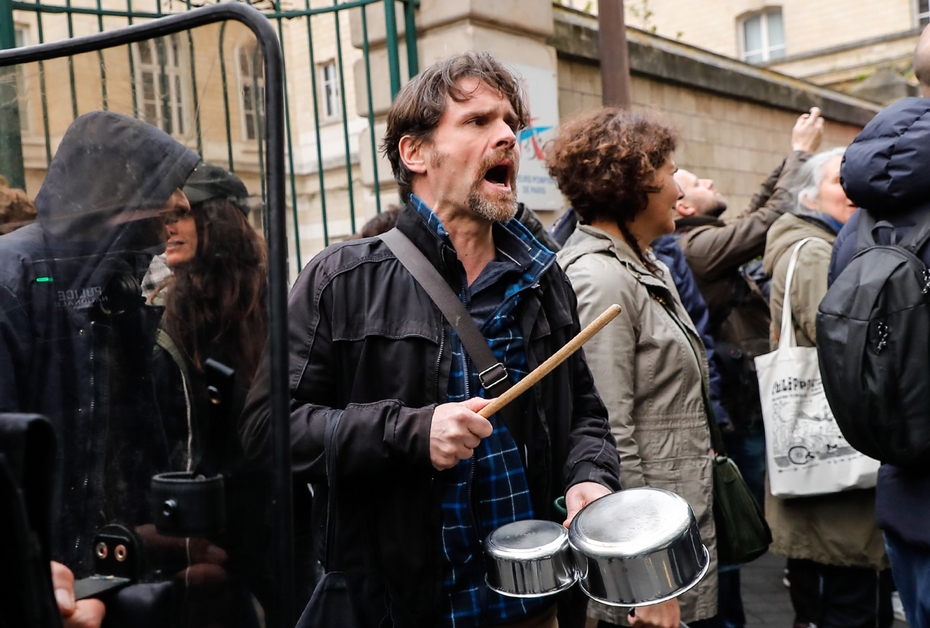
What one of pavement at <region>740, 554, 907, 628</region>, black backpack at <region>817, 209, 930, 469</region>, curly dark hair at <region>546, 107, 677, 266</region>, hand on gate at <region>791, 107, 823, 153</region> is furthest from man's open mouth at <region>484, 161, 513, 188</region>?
pavement at <region>740, 554, 907, 628</region>

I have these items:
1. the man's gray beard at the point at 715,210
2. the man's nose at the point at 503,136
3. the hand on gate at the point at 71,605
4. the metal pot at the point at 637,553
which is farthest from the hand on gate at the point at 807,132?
the hand on gate at the point at 71,605

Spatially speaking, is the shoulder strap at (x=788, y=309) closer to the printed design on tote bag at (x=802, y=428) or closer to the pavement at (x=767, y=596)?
the printed design on tote bag at (x=802, y=428)

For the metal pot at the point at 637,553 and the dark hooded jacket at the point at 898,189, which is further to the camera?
the dark hooded jacket at the point at 898,189

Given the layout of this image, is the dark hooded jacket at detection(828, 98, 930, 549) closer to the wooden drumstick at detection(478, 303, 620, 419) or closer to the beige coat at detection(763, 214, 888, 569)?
the beige coat at detection(763, 214, 888, 569)

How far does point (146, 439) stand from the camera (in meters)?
1.27

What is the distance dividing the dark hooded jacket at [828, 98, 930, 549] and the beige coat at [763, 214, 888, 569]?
86cm

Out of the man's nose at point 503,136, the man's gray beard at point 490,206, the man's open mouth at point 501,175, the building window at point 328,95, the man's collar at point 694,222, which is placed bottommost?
the man's gray beard at point 490,206

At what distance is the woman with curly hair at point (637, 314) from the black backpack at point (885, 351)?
500mm

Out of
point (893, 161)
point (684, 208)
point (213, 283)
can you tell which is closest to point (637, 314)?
point (893, 161)

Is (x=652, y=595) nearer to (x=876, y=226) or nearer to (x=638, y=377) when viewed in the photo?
(x=638, y=377)

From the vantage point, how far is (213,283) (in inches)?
50.1

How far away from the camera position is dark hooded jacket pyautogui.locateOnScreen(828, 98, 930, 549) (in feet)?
8.21

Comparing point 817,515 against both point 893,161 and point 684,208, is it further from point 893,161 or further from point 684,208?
point 684,208

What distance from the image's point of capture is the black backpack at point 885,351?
2373 mm
